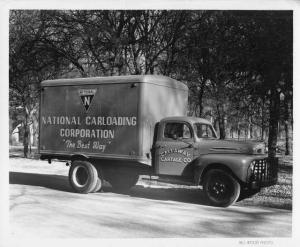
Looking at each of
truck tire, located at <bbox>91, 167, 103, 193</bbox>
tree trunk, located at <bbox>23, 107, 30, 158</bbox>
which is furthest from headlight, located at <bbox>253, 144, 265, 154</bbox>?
tree trunk, located at <bbox>23, 107, 30, 158</bbox>

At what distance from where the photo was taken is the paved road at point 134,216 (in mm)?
6820

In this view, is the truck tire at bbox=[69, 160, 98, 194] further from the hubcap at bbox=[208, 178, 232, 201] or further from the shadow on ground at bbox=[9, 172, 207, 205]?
the hubcap at bbox=[208, 178, 232, 201]

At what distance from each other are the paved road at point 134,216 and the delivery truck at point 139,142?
53 centimetres

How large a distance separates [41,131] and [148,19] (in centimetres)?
462

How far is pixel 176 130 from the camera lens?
9305 millimetres

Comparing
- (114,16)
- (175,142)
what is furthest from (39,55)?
(175,142)

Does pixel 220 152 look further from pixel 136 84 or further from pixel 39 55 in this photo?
pixel 39 55

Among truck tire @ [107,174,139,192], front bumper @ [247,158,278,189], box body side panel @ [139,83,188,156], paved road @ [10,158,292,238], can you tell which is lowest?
paved road @ [10,158,292,238]

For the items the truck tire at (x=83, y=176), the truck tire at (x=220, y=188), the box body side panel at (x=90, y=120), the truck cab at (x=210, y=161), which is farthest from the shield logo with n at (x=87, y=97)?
the truck tire at (x=220, y=188)

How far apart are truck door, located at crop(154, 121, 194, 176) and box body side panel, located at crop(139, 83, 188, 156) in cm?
23

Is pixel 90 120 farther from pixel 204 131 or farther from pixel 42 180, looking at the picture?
pixel 42 180

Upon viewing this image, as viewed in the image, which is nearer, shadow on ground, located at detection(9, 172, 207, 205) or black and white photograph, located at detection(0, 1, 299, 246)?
black and white photograph, located at detection(0, 1, 299, 246)

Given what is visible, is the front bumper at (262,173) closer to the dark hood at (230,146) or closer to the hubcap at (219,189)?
the dark hood at (230,146)

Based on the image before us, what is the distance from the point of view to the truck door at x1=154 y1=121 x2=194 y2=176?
29.4 feet
